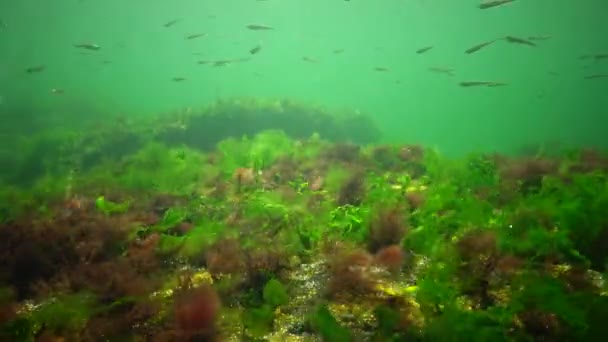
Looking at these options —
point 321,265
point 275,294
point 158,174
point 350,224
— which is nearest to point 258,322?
point 275,294

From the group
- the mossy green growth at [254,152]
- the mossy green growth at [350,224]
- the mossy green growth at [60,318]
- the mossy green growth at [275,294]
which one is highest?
the mossy green growth at [275,294]

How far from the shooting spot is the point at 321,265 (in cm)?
526

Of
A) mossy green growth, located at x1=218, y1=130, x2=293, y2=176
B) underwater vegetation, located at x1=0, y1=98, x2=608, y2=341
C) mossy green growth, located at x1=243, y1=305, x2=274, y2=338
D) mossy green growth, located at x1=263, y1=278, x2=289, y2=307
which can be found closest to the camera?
underwater vegetation, located at x1=0, y1=98, x2=608, y2=341

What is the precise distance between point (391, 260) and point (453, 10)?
59546 millimetres

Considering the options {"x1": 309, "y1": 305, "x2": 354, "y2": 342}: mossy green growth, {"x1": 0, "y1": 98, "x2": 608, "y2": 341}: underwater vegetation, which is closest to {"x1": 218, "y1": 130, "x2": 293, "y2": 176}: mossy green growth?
{"x1": 0, "y1": 98, "x2": 608, "y2": 341}: underwater vegetation

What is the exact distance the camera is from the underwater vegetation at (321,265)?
359 centimetres

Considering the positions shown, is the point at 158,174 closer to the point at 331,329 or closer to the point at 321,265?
the point at 321,265

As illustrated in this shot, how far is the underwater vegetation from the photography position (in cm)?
359

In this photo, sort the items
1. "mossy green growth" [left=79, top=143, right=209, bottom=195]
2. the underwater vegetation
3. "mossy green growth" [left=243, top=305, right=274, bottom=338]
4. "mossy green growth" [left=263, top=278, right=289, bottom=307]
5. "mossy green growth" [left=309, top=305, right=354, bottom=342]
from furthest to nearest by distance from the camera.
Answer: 1. "mossy green growth" [left=79, top=143, right=209, bottom=195]
2. "mossy green growth" [left=263, top=278, right=289, bottom=307]
3. "mossy green growth" [left=243, top=305, right=274, bottom=338]
4. the underwater vegetation
5. "mossy green growth" [left=309, top=305, right=354, bottom=342]

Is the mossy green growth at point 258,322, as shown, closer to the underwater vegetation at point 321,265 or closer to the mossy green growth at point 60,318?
the underwater vegetation at point 321,265

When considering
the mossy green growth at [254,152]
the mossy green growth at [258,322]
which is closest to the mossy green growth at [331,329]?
the mossy green growth at [258,322]

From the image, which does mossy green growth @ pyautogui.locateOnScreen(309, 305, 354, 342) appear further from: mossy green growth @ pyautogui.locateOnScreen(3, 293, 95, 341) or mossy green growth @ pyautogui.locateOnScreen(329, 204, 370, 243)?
mossy green growth @ pyautogui.locateOnScreen(3, 293, 95, 341)

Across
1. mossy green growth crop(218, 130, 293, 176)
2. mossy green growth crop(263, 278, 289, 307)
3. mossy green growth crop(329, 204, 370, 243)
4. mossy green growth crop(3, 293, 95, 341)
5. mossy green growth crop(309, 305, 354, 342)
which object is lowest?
mossy green growth crop(218, 130, 293, 176)

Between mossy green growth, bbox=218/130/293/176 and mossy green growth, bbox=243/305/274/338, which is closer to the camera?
mossy green growth, bbox=243/305/274/338
